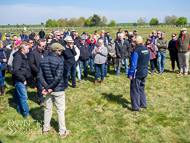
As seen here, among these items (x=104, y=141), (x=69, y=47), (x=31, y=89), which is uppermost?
(x=69, y=47)

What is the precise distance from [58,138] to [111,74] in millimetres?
6124

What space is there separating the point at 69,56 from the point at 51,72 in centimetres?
306

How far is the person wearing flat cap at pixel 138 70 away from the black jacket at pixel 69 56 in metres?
2.97

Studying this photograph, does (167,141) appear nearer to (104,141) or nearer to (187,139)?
(187,139)

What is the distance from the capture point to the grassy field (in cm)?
434

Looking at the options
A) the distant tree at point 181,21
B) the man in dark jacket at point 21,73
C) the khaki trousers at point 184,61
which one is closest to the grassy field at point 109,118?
the man in dark jacket at point 21,73

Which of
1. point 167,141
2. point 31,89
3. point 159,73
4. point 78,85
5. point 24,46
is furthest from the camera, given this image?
point 159,73

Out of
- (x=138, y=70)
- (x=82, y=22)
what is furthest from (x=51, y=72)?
(x=82, y=22)

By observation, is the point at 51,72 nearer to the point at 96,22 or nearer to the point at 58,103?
the point at 58,103

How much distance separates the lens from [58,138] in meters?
4.27

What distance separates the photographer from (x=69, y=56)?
6.94 m

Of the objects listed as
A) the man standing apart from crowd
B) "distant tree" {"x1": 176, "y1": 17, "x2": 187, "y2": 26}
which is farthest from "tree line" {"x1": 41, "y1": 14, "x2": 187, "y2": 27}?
the man standing apart from crowd

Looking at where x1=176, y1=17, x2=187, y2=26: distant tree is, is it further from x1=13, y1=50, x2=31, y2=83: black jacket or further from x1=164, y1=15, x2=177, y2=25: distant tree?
x1=13, y1=50, x2=31, y2=83: black jacket

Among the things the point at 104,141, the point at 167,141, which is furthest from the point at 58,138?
the point at 167,141
